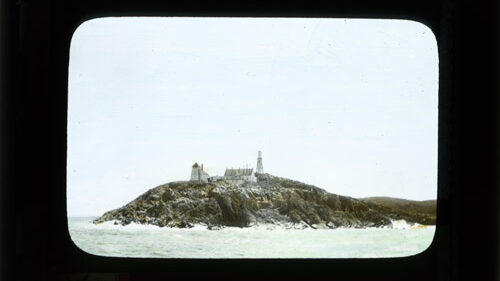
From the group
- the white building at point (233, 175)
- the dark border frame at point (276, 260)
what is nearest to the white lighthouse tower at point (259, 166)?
the white building at point (233, 175)

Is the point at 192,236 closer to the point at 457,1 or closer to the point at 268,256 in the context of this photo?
the point at 268,256

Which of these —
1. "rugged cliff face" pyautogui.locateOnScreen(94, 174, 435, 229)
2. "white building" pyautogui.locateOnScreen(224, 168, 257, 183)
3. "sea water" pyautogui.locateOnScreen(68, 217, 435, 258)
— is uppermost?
"white building" pyautogui.locateOnScreen(224, 168, 257, 183)

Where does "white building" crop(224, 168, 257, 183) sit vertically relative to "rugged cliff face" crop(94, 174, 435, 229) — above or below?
above

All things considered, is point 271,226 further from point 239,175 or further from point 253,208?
point 239,175

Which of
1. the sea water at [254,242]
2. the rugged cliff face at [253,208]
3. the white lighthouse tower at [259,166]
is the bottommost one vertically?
the sea water at [254,242]

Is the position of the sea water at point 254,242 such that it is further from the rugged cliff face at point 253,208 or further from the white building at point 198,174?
the white building at point 198,174

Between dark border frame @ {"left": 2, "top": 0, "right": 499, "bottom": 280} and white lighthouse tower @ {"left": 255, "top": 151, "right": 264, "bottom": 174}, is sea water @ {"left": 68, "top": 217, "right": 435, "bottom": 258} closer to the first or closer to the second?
dark border frame @ {"left": 2, "top": 0, "right": 499, "bottom": 280}

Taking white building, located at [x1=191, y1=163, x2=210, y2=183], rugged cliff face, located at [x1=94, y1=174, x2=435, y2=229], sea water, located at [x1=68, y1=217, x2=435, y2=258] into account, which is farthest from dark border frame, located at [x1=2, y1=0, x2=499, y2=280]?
white building, located at [x1=191, y1=163, x2=210, y2=183]

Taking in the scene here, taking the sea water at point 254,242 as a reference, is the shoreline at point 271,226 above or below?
above
